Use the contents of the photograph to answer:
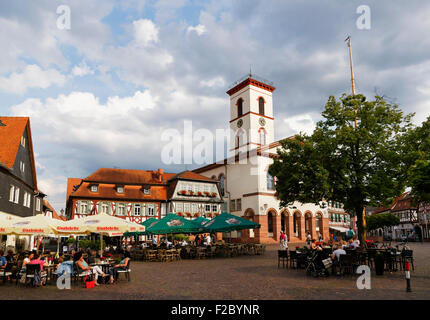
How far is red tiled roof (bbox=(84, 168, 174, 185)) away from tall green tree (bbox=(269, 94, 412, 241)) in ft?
92.6

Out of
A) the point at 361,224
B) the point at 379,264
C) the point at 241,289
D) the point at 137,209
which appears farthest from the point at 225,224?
the point at 137,209

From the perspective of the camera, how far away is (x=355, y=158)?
2145 cm

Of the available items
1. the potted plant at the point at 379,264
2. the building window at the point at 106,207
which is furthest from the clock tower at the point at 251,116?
the potted plant at the point at 379,264

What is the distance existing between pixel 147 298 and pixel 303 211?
137 ft

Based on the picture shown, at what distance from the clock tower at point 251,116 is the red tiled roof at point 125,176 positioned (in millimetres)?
13352

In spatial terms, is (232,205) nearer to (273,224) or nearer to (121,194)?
(273,224)

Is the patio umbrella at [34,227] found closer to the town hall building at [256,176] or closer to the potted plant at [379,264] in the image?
the potted plant at [379,264]

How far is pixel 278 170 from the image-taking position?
24.6 meters

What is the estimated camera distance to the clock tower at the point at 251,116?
172 ft

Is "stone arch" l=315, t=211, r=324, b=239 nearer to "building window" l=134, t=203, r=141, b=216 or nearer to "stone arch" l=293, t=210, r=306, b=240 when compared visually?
"stone arch" l=293, t=210, r=306, b=240

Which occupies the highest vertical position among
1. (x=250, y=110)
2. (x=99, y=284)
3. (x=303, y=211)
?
(x=250, y=110)

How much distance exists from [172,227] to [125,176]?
25873 mm
